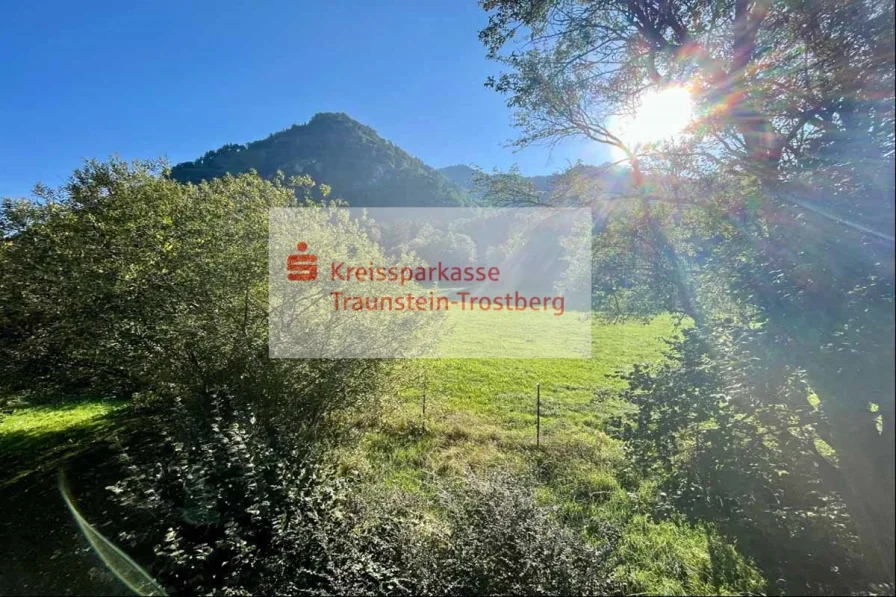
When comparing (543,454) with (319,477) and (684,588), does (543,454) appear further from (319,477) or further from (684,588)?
(319,477)

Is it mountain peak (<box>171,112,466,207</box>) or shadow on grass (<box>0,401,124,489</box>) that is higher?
mountain peak (<box>171,112,466,207</box>)

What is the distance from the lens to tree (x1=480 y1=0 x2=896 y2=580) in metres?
2.09

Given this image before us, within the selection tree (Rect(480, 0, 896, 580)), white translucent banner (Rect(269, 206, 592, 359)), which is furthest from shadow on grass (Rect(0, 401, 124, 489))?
tree (Rect(480, 0, 896, 580))

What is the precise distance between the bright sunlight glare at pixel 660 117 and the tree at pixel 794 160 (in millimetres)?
103

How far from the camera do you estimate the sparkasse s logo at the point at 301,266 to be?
15.3 feet

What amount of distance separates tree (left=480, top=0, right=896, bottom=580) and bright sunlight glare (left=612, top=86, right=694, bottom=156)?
103 millimetres

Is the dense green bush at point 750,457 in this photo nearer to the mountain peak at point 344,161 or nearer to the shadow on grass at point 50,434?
the shadow on grass at point 50,434

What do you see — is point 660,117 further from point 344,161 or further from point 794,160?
point 344,161

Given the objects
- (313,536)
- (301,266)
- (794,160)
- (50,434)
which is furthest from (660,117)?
(50,434)

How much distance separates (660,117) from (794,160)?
1.48 meters

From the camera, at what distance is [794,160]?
2.71 m

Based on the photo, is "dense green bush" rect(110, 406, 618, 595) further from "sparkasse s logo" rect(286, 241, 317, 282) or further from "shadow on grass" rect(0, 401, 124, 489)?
"shadow on grass" rect(0, 401, 124, 489)

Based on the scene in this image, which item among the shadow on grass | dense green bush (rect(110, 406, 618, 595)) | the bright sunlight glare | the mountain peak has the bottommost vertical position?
the shadow on grass

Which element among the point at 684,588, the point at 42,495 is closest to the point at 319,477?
the point at 684,588
